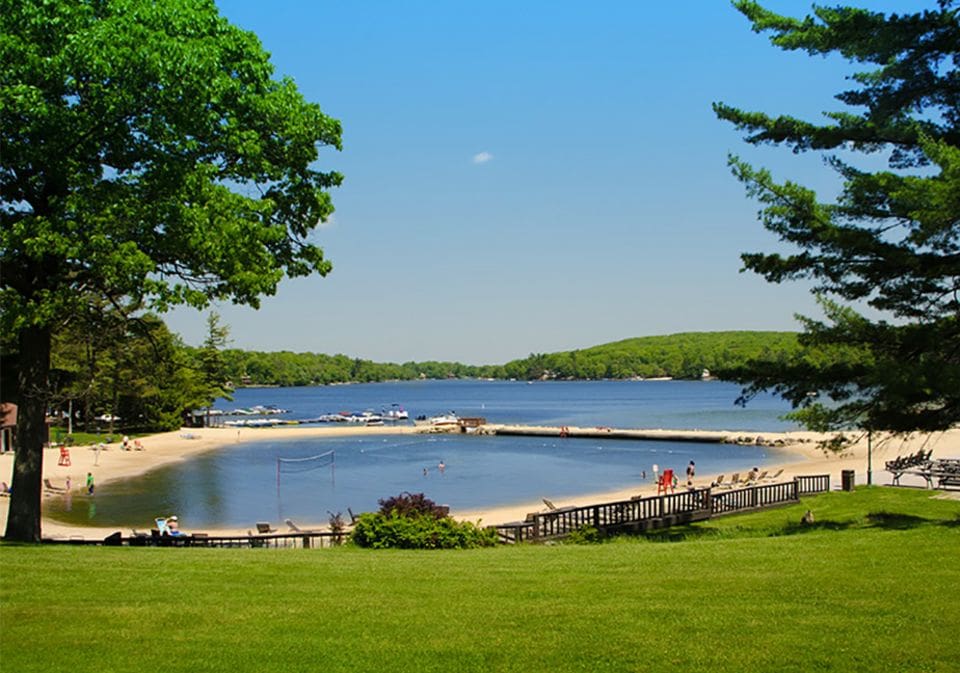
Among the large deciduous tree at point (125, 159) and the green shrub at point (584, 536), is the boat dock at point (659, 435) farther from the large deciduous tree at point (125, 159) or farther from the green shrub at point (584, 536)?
the large deciduous tree at point (125, 159)

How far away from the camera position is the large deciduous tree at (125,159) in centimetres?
1219

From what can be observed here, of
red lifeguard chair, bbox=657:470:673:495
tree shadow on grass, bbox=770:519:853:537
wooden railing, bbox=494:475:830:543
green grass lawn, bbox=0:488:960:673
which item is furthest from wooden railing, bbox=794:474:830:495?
green grass lawn, bbox=0:488:960:673

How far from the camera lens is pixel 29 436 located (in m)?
15.0

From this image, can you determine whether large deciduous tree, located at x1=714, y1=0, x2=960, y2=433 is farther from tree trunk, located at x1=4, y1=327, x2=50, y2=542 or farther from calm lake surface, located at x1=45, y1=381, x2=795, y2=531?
calm lake surface, located at x1=45, y1=381, x2=795, y2=531

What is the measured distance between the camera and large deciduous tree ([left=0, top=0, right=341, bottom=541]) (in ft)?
40.0

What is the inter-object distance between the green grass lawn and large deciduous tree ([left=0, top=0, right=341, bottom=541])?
13.5ft

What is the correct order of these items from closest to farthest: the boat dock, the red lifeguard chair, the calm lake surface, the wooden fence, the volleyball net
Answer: the wooden fence
the calm lake surface
the red lifeguard chair
the volleyball net
the boat dock

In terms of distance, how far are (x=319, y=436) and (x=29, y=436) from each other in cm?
8284

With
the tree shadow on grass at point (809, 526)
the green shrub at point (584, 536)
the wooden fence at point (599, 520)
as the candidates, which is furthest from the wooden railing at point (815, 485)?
the green shrub at point (584, 536)

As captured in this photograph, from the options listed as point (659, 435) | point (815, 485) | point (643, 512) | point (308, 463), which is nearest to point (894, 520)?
point (643, 512)

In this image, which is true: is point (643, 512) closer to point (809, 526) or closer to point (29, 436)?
point (809, 526)

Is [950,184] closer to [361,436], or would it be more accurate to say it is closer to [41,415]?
[41,415]

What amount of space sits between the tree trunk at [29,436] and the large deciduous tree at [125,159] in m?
0.02

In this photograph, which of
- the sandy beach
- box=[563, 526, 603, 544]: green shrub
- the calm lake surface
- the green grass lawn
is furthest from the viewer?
the calm lake surface
